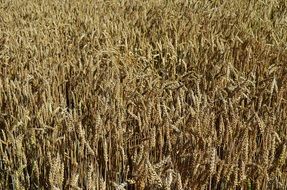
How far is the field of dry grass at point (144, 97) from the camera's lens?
3.50 feet

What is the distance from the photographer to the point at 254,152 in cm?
112

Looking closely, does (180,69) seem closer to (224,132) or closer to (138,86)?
(138,86)

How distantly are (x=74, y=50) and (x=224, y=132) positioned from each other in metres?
1.22

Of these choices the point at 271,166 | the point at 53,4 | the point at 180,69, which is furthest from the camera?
the point at 53,4

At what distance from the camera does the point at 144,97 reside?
140 cm

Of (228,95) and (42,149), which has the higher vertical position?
(228,95)

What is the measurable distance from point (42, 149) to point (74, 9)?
2.07 metres

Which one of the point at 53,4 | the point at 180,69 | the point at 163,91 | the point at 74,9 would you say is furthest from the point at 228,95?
the point at 53,4

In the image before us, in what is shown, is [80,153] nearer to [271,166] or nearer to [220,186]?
[220,186]

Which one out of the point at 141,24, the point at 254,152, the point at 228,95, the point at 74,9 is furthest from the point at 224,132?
the point at 74,9

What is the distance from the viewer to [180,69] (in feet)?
6.59

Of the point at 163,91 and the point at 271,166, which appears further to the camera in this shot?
the point at 163,91

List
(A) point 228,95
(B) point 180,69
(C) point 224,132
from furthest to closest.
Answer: (B) point 180,69 → (A) point 228,95 → (C) point 224,132

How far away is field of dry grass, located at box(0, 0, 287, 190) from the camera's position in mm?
1066
